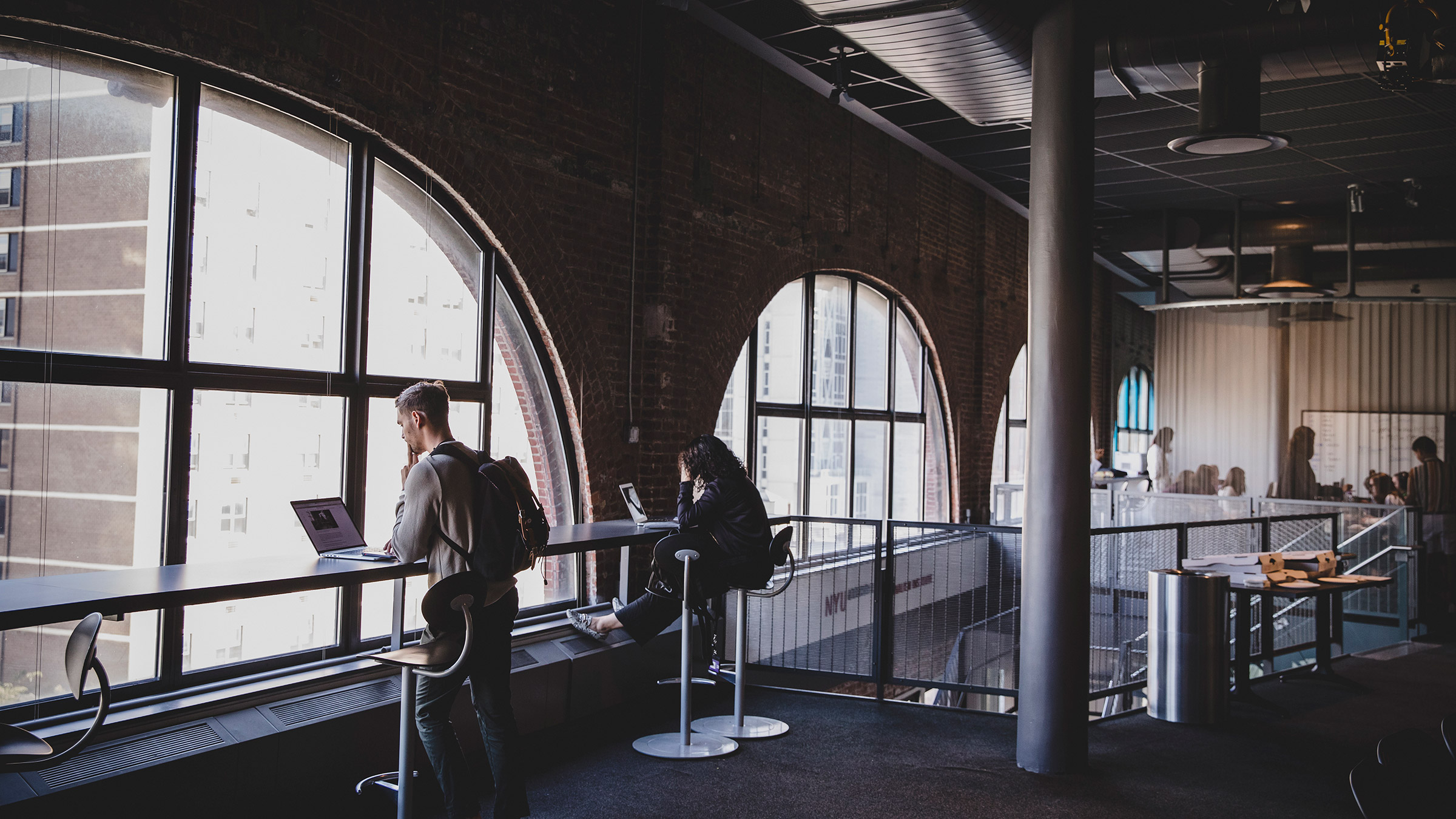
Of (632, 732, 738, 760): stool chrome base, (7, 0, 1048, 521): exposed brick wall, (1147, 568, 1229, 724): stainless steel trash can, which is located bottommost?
(632, 732, 738, 760): stool chrome base

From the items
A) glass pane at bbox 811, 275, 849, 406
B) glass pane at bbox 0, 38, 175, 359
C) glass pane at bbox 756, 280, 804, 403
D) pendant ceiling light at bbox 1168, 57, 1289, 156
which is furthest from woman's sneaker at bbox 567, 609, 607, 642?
pendant ceiling light at bbox 1168, 57, 1289, 156

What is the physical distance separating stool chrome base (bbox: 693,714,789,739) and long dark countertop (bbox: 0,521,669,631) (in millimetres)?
2032

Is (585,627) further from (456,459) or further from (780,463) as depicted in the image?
(780,463)

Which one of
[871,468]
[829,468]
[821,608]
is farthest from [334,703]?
[871,468]

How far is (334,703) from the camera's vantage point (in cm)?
403

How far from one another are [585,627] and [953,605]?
533 centimetres

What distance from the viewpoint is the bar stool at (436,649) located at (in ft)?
10.3

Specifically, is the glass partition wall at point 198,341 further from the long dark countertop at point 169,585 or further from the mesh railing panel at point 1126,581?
the mesh railing panel at point 1126,581

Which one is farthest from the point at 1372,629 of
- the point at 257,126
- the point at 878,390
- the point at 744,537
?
the point at 257,126

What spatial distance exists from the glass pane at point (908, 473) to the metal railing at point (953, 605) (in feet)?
1.48

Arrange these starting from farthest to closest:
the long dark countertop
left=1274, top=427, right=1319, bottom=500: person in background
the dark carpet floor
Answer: left=1274, top=427, right=1319, bottom=500: person in background < the dark carpet floor < the long dark countertop

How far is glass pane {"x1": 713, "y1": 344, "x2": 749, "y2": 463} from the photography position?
23.9 feet

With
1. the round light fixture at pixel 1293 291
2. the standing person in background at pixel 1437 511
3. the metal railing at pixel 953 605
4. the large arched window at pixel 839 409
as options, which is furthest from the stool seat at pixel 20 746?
the round light fixture at pixel 1293 291

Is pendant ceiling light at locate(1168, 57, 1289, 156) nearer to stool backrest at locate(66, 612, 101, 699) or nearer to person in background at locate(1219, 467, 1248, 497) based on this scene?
stool backrest at locate(66, 612, 101, 699)
